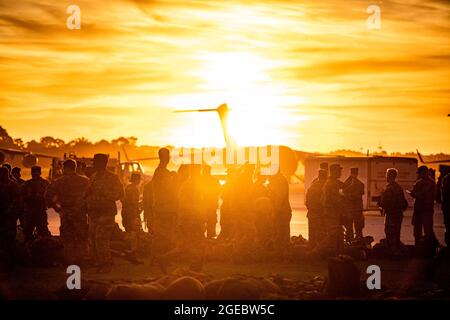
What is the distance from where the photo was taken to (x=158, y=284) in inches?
332

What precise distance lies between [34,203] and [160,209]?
3998mm

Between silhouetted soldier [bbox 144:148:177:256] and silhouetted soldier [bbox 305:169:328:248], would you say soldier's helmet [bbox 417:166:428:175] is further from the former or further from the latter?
silhouetted soldier [bbox 144:148:177:256]

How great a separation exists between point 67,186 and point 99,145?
161174 millimetres

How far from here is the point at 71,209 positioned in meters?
11.9

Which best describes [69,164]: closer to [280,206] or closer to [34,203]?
[34,203]

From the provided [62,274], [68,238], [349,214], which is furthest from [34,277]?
[349,214]

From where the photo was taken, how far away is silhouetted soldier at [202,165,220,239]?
1163cm

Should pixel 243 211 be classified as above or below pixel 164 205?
below

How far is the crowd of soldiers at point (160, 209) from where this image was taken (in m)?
11.3

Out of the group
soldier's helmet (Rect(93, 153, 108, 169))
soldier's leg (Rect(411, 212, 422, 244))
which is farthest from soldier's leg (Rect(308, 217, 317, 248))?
soldier's helmet (Rect(93, 153, 108, 169))

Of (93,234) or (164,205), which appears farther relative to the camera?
(164,205)

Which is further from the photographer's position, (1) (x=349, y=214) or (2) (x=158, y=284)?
(1) (x=349, y=214)

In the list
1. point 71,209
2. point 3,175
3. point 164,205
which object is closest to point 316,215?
point 164,205
